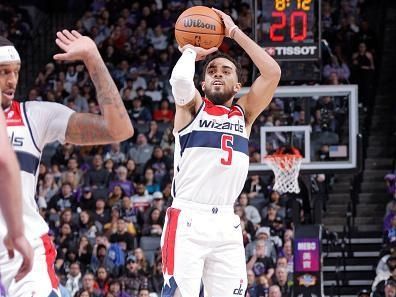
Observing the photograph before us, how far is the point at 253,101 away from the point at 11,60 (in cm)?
316

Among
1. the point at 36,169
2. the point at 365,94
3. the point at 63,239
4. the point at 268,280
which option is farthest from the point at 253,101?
the point at 365,94

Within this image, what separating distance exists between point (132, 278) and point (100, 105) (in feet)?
36.2

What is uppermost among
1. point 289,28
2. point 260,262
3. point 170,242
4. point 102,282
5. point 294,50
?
point 289,28

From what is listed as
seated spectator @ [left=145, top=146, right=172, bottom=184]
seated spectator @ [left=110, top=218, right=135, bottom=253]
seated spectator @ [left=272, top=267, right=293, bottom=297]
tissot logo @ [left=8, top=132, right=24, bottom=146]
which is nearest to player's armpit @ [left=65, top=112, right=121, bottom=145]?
tissot logo @ [left=8, top=132, right=24, bottom=146]

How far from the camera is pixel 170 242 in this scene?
8680mm

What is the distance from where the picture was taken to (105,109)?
6238mm

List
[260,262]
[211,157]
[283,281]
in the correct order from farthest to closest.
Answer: [260,262], [283,281], [211,157]

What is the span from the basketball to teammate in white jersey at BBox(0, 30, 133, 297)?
8.73 feet

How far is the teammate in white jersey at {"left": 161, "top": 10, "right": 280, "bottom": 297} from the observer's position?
338 inches

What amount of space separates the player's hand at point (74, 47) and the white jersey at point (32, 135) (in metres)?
0.60

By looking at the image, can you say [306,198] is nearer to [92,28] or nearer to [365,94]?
[365,94]

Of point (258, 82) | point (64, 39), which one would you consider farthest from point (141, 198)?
point (64, 39)

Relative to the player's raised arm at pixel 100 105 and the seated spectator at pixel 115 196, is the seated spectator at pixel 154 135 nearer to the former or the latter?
the seated spectator at pixel 115 196

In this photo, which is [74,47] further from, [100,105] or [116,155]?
[116,155]
